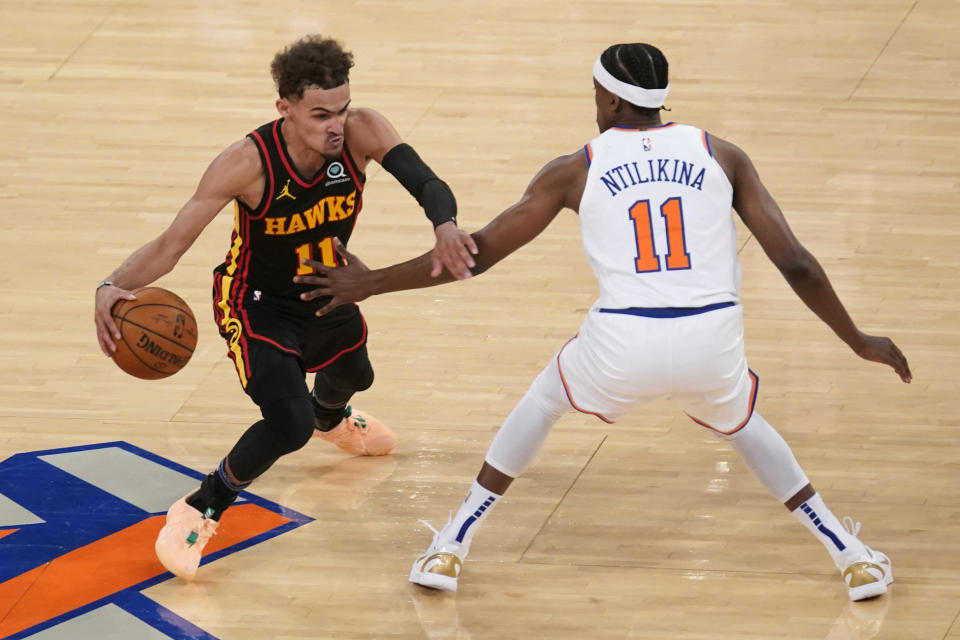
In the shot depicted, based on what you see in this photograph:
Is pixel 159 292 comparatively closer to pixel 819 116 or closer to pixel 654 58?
pixel 654 58

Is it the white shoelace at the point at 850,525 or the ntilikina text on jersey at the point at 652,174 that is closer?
the ntilikina text on jersey at the point at 652,174

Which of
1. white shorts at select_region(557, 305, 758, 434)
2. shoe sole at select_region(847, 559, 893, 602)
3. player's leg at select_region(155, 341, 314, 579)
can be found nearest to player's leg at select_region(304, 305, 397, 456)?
player's leg at select_region(155, 341, 314, 579)

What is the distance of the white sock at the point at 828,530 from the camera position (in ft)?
15.9

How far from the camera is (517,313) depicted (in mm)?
7012

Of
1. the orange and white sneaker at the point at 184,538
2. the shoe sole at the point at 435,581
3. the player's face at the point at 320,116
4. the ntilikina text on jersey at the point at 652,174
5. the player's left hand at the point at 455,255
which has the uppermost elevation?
the player's face at the point at 320,116

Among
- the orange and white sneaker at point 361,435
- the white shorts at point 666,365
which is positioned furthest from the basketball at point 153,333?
the white shorts at point 666,365

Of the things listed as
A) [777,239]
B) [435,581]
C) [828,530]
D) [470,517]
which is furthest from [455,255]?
[828,530]

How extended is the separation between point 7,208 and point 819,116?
14.9 ft

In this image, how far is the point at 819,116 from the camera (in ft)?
28.7

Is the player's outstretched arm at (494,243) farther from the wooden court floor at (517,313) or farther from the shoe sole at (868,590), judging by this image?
the shoe sole at (868,590)

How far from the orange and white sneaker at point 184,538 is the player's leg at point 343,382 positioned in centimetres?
66

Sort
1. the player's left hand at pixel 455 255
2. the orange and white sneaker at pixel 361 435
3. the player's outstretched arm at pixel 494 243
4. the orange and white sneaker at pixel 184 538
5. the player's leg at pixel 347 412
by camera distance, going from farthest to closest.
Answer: the orange and white sneaker at pixel 361 435, the player's leg at pixel 347 412, the orange and white sneaker at pixel 184 538, the player's left hand at pixel 455 255, the player's outstretched arm at pixel 494 243

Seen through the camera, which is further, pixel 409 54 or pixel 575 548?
pixel 409 54

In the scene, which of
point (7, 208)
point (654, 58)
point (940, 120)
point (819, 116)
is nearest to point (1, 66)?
point (7, 208)
